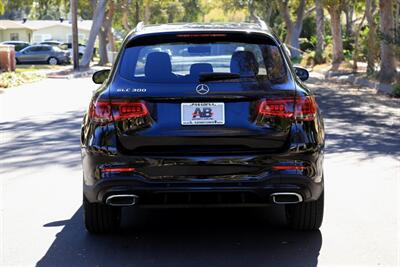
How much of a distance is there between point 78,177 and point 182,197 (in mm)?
3357

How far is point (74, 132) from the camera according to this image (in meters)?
12.4

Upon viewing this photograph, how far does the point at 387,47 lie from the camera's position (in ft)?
79.3

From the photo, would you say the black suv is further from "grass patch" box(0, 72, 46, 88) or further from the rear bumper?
"grass patch" box(0, 72, 46, 88)

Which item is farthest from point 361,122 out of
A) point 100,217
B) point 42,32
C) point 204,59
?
point 42,32

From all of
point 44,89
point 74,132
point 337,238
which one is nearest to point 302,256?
point 337,238

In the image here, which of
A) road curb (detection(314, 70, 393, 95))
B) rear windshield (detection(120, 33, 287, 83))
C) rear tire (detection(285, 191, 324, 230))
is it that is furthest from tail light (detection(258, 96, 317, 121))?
road curb (detection(314, 70, 393, 95))

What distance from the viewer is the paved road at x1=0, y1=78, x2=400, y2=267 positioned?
5.30 m

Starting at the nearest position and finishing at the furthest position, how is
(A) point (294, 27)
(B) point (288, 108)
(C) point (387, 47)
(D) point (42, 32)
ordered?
(B) point (288, 108) → (C) point (387, 47) → (A) point (294, 27) → (D) point (42, 32)

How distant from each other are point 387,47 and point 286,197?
2003 cm

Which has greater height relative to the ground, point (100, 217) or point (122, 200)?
point (122, 200)

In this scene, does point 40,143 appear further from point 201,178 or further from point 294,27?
Result: point 294,27

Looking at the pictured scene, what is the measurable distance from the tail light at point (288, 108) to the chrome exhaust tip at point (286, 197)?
0.56 meters

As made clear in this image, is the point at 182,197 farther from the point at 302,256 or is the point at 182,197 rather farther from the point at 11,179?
the point at 11,179

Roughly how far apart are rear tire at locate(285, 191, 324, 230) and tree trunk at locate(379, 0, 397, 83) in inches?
725
